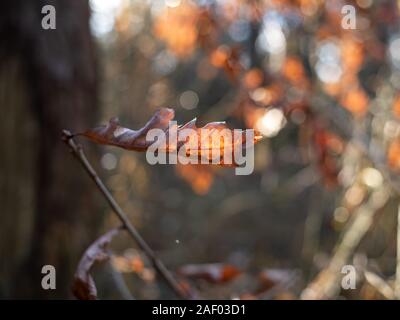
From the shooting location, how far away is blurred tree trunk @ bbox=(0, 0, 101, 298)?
2283 millimetres

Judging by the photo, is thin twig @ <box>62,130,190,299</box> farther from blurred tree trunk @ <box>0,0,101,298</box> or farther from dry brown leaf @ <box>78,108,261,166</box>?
blurred tree trunk @ <box>0,0,101,298</box>

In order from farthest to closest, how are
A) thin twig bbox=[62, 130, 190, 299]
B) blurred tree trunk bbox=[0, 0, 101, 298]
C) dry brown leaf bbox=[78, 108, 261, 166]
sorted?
Result: blurred tree trunk bbox=[0, 0, 101, 298]
thin twig bbox=[62, 130, 190, 299]
dry brown leaf bbox=[78, 108, 261, 166]

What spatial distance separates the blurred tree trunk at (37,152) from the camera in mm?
2283

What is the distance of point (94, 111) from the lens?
2479mm

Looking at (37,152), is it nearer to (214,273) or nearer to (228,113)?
(228,113)

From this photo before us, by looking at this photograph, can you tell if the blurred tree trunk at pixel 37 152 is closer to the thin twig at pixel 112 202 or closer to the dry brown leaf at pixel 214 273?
the dry brown leaf at pixel 214 273

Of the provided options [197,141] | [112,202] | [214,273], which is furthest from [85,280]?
[214,273]

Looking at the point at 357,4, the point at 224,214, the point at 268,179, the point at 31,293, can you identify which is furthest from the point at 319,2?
the point at 268,179

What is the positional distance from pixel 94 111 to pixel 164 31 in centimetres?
133

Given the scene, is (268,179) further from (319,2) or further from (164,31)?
(319,2)

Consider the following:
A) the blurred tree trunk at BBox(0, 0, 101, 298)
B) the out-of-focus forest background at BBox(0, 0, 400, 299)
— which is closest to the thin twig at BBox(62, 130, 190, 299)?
the out-of-focus forest background at BBox(0, 0, 400, 299)

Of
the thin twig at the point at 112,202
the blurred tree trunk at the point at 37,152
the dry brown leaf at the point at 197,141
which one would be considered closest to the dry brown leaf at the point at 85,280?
the thin twig at the point at 112,202

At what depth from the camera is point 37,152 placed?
233 cm

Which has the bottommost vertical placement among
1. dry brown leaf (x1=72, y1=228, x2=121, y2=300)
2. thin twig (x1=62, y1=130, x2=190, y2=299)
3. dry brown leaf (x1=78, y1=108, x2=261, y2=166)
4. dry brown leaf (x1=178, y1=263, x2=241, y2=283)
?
dry brown leaf (x1=178, y1=263, x2=241, y2=283)
